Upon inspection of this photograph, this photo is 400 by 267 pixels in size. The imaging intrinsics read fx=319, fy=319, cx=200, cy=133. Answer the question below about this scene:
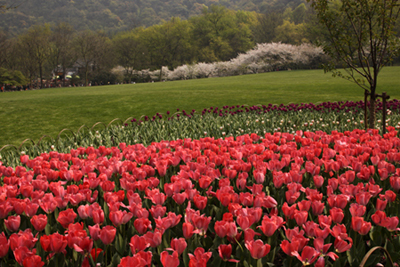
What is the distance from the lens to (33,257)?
1.50m

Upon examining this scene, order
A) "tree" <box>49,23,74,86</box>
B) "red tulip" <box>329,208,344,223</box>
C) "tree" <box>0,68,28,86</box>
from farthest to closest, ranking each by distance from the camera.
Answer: "tree" <box>49,23,74,86</box>
"tree" <box>0,68,28,86</box>
"red tulip" <box>329,208,344,223</box>

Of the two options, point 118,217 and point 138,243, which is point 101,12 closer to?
point 118,217

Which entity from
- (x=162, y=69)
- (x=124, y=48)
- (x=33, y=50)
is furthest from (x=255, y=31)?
(x=33, y=50)

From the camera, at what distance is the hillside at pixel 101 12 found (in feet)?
422

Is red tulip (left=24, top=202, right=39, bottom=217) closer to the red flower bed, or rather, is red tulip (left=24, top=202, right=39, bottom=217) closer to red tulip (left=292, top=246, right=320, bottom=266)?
the red flower bed

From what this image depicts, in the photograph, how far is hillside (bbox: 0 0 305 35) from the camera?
422ft

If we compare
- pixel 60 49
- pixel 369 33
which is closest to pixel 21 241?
pixel 369 33

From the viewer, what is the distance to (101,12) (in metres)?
154

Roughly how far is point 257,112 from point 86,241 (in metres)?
8.21

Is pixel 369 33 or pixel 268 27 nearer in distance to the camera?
pixel 369 33

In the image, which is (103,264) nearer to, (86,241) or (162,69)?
(86,241)

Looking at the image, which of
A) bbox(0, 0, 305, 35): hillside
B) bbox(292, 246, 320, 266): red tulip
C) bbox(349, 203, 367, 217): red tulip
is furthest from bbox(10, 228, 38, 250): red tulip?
bbox(0, 0, 305, 35): hillside

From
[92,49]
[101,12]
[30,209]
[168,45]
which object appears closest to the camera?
[30,209]

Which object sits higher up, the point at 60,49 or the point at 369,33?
the point at 60,49
